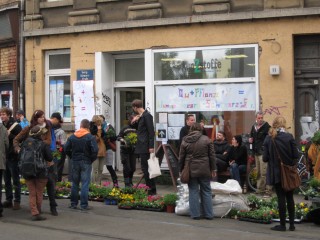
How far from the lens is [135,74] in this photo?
16391 mm

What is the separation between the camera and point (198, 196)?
10.1 metres

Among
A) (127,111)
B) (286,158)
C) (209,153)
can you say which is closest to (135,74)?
(127,111)

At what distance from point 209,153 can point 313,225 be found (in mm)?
2150

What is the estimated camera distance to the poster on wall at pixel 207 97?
14.4 metres

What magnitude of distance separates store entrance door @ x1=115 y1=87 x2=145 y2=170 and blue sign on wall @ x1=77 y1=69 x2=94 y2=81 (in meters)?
0.94

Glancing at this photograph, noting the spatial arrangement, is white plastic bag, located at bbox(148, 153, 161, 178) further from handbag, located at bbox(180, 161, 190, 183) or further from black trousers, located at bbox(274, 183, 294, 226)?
black trousers, located at bbox(274, 183, 294, 226)

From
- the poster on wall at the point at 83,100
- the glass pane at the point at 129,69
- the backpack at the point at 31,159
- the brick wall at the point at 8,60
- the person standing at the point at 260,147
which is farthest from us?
the brick wall at the point at 8,60

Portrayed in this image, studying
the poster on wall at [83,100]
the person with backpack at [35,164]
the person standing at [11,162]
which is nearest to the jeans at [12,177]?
the person standing at [11,162]

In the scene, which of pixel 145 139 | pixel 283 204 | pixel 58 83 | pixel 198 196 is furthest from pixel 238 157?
pixel 58 83

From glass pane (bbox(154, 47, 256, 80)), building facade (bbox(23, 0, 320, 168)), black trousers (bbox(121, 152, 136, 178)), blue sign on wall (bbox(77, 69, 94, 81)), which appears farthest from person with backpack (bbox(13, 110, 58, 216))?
blue sign on wall (bbox(77, 69, 94, 81))

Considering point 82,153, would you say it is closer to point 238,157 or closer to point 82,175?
→ point 82,175

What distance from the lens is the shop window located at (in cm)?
1695

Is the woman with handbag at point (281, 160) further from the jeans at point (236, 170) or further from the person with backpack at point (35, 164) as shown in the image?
the person with backpack at point (35, 164)

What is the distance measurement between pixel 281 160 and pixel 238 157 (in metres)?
4.06
